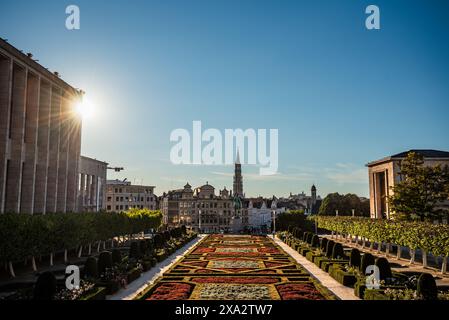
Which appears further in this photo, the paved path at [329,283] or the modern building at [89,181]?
the modern building at [89,181]

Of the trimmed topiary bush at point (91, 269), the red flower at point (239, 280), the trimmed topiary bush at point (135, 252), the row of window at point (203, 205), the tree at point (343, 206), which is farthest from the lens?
the row of window at point (203, 205)

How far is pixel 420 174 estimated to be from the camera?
1921 inches

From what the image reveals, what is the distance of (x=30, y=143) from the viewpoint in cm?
4481

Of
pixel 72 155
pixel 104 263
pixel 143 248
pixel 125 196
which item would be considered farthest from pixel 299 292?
pixel 125 196

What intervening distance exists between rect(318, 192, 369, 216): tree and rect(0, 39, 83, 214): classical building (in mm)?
69752

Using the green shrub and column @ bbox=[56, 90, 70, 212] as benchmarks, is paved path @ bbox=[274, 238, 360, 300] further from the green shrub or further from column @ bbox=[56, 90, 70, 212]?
column @ bbox=[56, 90, 70, 212]

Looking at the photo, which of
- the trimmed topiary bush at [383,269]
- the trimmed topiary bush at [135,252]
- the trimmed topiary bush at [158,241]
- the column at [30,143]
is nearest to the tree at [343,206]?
the trimmed topiary bush at [158,241]

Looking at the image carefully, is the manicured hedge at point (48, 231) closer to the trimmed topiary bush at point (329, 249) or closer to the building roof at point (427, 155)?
the trimmed topiary bush at point (329, 249)

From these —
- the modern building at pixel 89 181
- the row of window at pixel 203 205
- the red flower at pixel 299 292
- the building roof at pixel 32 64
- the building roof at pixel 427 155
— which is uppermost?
the building roof at pixel 32 64

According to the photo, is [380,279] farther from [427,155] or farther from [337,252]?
[427,155]

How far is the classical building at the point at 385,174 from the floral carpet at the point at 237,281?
45.5m

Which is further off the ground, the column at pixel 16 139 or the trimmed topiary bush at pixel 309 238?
the column at pixel 16 139

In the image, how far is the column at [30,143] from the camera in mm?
43938
